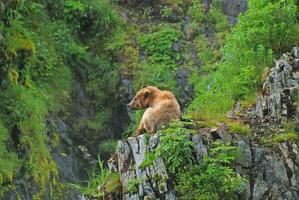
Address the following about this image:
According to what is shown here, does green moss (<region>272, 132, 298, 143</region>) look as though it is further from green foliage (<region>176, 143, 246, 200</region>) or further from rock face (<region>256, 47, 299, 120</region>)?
green foliage (<region>176, 143, 246, 200</region>)

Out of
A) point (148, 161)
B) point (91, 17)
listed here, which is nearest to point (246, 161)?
point (148, 161)

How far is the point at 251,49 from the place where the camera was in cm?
1338

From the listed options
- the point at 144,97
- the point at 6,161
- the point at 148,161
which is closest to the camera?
the point at 148,161

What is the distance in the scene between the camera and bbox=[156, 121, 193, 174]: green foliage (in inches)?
394

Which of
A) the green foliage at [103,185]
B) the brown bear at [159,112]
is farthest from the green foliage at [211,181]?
the green foliage at [103,185]

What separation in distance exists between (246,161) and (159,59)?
11074mm

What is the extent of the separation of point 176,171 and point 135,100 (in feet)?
6.58

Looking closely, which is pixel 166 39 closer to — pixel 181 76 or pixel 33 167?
pixel 181 76

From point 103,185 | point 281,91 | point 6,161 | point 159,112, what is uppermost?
point 281,91

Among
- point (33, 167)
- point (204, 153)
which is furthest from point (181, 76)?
point (204, 153)

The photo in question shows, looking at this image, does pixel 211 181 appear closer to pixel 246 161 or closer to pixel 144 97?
pixel 246 161

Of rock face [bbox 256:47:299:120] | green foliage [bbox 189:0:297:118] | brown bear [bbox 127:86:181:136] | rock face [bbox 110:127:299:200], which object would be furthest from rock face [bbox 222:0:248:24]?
rock face [bbox 110:127:299:200]

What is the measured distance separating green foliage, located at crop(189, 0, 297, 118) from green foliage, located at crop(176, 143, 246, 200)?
118 inches

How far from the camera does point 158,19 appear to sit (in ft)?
75.5
